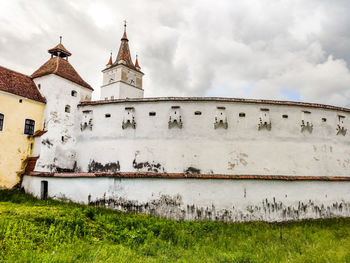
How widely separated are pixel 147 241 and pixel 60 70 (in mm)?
16495

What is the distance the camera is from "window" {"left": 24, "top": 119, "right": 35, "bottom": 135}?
56.3 feet

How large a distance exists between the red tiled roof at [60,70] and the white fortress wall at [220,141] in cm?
507

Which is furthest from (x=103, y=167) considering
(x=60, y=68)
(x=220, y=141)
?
(x=60, y=68)

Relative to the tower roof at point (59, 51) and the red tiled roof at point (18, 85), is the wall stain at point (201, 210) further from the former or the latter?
the tower roof at point (59, 51)

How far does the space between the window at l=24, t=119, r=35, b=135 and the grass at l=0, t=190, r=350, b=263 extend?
1053 cm

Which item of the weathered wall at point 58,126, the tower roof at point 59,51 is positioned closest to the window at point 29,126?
the weathered wall at point 58,126

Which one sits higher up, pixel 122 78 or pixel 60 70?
pixel 122 78

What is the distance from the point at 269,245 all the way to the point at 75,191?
10058 millimetres

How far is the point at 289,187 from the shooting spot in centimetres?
1270

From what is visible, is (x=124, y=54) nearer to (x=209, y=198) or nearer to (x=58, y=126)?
(x=58, y=126)

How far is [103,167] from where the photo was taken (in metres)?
17.2

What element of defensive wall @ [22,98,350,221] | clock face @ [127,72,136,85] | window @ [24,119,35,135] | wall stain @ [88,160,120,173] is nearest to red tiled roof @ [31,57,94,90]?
defensive wall @ [22,98,350,221]

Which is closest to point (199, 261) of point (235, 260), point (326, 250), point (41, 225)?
point (235, 260)

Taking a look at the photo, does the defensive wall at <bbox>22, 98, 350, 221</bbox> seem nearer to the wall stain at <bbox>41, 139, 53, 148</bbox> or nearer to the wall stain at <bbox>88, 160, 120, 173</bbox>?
the wall stain at <bbox>88, 160, 120, 173</bbox>
